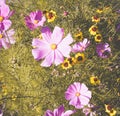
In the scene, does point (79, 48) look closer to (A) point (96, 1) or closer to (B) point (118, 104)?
(B) point (118, 104)

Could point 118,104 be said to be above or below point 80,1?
below

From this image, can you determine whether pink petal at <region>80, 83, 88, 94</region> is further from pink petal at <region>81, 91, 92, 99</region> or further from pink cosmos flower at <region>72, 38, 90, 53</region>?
pink cosmos flower at <region>72, 38, 90, 53</region>

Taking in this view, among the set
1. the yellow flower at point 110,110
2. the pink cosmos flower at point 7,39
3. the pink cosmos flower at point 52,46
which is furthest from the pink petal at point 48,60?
the yellow flower at point 110,110

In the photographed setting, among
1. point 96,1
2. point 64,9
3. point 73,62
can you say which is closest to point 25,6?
point 64,9

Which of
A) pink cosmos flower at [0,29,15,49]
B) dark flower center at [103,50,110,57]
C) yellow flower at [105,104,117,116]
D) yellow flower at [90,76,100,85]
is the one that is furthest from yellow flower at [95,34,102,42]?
pink cosmos flower at [0,29,15,49]

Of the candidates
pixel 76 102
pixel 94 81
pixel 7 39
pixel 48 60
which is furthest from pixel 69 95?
pixel 7 39

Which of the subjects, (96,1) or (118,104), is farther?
(96,1)
